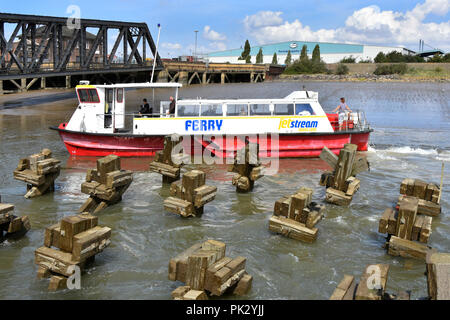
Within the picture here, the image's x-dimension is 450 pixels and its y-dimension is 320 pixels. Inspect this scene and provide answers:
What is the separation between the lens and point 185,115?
18406 mm

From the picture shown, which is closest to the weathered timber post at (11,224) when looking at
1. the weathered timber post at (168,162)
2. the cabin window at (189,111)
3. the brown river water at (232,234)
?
the brown river water at (232,234)

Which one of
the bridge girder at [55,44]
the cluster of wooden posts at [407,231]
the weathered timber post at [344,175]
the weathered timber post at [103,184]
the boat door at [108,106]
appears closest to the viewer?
the cluster of wooden posts at [407,231]

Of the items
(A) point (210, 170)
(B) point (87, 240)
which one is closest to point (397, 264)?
(B) point (87, 240)

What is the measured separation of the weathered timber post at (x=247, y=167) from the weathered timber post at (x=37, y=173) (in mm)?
5494

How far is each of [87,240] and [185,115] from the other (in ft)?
38.6

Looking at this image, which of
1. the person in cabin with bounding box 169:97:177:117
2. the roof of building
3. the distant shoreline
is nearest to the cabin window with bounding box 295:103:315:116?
the person in cabin with bounding box 169:97:177:117

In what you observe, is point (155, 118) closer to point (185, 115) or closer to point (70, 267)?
point (185, 115)

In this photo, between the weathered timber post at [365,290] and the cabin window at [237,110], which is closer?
the weathered timber post at [365,290]

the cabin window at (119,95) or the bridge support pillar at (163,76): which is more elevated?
the bridge support pillar at (163,76)

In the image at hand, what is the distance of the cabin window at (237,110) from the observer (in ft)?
60.6

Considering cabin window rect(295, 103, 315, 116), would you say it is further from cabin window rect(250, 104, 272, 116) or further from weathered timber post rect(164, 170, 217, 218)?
weathered timber post rect(164, 170, 217, 218)

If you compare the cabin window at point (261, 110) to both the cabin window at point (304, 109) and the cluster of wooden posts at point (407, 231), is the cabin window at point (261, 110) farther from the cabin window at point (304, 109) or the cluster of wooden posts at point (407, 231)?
the cluster of wooden posts at point (407, 231)

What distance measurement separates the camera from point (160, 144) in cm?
1817

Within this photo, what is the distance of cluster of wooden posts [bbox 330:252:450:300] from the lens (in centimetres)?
512
